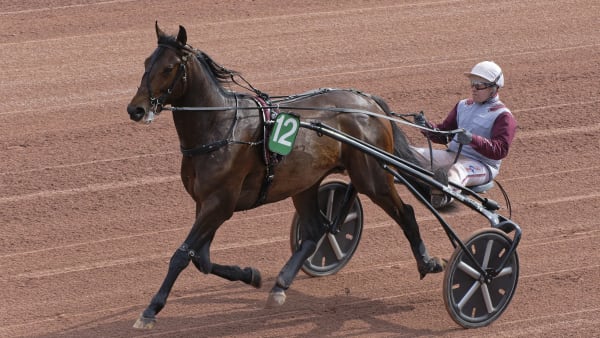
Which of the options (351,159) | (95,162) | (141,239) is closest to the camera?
(351,159)

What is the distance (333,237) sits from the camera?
837 centimetres

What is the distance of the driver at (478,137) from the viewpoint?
25.2 feet

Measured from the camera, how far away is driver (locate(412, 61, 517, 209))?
7668 mm

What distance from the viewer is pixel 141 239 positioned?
29.8 feet

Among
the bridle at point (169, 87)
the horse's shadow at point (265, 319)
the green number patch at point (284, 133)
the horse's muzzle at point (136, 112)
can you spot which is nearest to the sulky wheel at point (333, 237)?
the horse's shadow at point (265, 319)

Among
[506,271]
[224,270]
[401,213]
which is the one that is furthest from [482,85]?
[224,270]

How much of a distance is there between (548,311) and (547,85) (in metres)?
4.78

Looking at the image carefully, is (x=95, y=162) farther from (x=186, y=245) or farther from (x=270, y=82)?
(x=186, y=245)

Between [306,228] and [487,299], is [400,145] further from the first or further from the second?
[487,299]

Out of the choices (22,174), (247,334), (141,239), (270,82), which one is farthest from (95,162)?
(247,334)

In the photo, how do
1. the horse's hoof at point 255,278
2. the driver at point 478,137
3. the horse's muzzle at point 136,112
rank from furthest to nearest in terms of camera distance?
A: the horse's hoof at point 255,278, the driver at point 478,137, the horse's muzzle at point 136,112

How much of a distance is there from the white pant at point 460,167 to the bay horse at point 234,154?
0.13m

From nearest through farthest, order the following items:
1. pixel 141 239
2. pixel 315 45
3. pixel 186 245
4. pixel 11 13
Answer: pixel 186 245
pixel 141 239
pixel 315 45
pixel 11 13

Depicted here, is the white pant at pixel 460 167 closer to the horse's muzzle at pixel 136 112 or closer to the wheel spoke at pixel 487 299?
the wheel spoke at pixel 487 299
